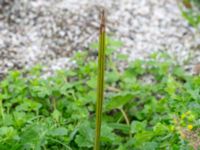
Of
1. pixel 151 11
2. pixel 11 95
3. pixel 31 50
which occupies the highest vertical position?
pixel 151 11

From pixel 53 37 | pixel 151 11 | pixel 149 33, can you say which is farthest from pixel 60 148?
pixel 151 11

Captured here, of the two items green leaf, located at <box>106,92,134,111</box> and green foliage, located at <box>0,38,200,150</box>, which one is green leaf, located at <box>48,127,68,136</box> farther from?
green leaf, located at <box>106,92,134,111</box>

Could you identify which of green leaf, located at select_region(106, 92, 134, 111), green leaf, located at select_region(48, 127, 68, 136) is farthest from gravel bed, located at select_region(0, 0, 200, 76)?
green leaf, located at select_region(48, 127, 68, 136)

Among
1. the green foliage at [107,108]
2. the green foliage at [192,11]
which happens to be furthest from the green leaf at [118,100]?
the green foliage at [192,11]

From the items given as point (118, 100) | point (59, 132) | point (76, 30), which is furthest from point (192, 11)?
point (59, 132)

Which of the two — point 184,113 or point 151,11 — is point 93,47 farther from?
point 184,113

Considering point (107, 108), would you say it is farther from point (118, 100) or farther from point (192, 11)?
point (192, 11)

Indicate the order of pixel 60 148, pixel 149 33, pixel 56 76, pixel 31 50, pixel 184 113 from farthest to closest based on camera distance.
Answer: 1. pixel 149 33
2. pixel 31 50
3. pixel 56 76
4. pixel 60 148
5. pixel 184 113
